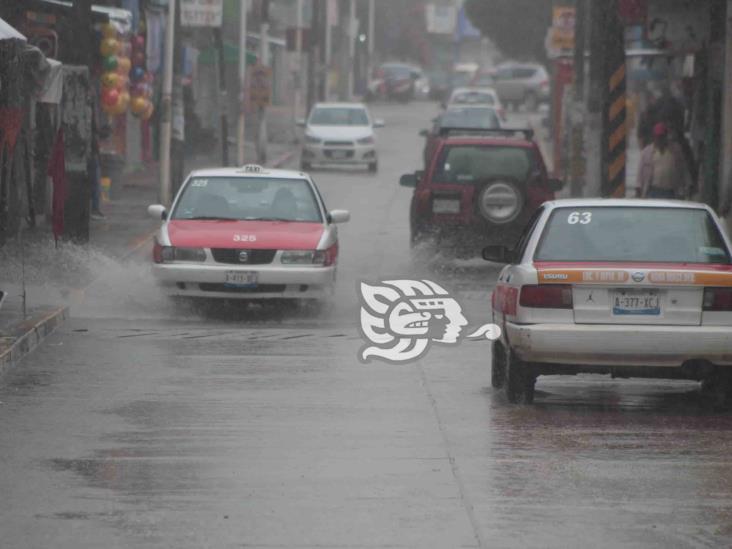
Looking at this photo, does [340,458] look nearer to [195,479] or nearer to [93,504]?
[195,479]

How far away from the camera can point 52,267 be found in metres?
23.1

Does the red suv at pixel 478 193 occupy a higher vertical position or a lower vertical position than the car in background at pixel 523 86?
higher

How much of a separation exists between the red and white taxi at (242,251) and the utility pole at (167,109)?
13.0 metres

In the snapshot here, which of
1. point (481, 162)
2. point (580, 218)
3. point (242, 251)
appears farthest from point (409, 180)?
point (580, 218)

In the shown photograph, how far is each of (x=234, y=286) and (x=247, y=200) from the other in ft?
5.55

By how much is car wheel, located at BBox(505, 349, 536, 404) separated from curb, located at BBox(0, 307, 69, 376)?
393 cm

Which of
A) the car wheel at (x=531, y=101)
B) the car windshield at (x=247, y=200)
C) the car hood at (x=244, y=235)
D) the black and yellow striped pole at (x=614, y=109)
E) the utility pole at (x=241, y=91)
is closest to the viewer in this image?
the car hood at (x=244, y=235)

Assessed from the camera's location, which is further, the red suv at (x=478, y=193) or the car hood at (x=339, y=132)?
the car hood at (x=339, y=132)

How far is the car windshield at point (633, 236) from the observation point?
1266 cm

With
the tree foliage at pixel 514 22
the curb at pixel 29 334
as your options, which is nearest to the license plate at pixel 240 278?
the curb at pixel 29 334

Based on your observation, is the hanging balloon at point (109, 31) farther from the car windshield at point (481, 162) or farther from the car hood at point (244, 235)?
the car hood at point (244, 235)

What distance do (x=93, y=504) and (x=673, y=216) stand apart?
5.39m
